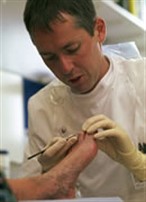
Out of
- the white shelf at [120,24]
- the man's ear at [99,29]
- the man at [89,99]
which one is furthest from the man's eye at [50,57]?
the white shelf at [120,24]

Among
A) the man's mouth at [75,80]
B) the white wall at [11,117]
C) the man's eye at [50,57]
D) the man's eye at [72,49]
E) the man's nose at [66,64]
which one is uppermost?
the man's eye at [72,49]

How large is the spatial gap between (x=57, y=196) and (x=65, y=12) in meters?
0.41

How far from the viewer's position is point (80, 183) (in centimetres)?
117

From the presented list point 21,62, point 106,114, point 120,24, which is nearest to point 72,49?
point 106,114

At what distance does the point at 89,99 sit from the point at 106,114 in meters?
0.07

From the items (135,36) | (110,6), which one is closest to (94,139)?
(110,6)

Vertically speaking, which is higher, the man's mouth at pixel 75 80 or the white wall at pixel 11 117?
the man's mouth at pixel 75 80

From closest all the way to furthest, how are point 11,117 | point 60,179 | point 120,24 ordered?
point 60,179 < point 120,24 < point 11,117

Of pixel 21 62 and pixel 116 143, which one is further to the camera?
pixel 21 62

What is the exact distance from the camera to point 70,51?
0.97 metres

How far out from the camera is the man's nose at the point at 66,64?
957mm

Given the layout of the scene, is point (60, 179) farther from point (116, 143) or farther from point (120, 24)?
point (120, 24)

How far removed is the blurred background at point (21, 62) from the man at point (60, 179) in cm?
55

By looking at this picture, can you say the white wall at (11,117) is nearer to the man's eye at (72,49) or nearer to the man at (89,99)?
the man at (89,99)
